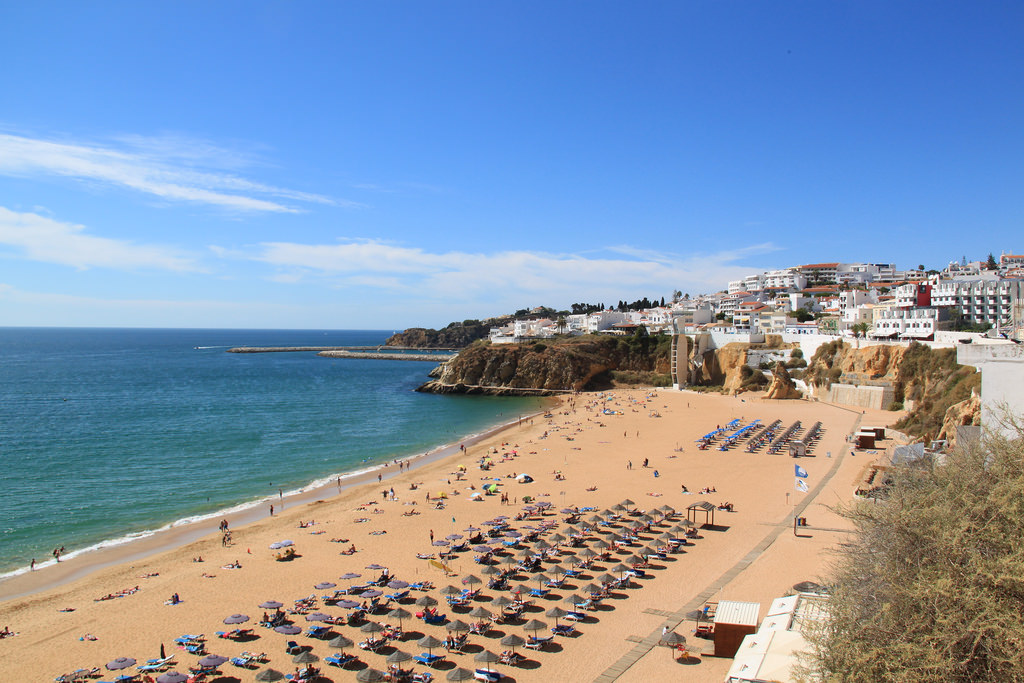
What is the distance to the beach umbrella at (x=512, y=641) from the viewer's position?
14242 millimetres

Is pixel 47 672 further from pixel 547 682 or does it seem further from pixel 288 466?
pixel 288 466

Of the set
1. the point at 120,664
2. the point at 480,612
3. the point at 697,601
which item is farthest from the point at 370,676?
the point at 697,601

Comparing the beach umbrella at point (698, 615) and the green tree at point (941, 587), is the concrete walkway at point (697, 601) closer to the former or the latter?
the beach umbrella at point (698, 615)

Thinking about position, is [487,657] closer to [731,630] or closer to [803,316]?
[731,630]

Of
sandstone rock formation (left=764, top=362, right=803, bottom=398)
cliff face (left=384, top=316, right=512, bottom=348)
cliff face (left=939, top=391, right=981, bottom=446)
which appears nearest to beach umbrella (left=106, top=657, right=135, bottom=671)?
cliff face (left=939, top=391, right=981, bottom=446)

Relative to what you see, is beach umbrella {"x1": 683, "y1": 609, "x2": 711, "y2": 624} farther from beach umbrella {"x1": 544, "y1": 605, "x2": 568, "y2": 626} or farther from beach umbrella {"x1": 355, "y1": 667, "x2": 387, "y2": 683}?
beach umbrella {"x1": 355, "y1": 667, "x2": 387, "y2": 683}

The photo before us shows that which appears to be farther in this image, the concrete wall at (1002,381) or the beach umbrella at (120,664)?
the concrete wall at (1002,381)

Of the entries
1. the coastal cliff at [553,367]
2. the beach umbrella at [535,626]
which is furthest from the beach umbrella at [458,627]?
the coastal cliff at [553,367]

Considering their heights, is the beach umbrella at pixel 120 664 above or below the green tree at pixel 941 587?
below

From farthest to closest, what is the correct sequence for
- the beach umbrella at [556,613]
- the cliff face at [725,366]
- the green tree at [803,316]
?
the green tree at [803,316] < the cliff face at [725,366] < the beach umbrella at [556,613]

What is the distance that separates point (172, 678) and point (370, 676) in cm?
414

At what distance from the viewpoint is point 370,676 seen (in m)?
13.1

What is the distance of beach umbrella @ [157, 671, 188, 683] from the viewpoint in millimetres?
13047

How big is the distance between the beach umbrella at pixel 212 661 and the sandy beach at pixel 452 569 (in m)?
0.31
